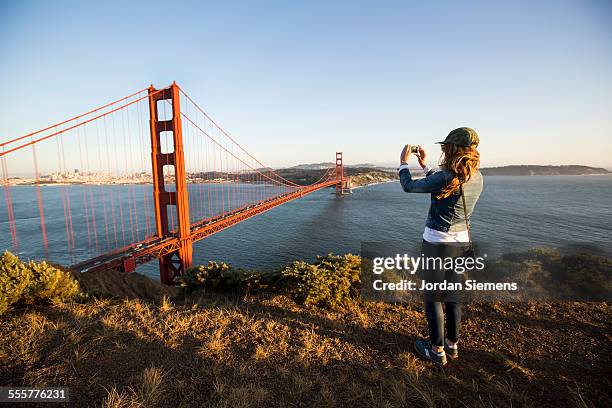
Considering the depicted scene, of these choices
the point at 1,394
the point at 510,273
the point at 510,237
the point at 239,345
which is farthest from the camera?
the point at 510,237

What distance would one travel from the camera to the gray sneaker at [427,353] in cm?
298

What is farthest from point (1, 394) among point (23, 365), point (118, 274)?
point (118, 274)

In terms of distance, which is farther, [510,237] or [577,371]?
[510,237]

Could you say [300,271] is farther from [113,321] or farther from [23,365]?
[23,365]

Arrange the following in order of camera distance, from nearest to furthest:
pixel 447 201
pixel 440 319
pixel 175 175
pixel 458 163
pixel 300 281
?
pixel 458 163, pixel 447 201, pixel 440 319, pixel 300 281, pixel 175 175

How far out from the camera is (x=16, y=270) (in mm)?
4398

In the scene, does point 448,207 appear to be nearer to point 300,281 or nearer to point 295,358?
point 295,358

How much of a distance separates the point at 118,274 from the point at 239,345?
11.8 m

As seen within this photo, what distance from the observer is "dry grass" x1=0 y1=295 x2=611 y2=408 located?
2531 millimetres

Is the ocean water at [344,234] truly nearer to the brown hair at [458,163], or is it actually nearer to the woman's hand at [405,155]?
the woman's hand at [405,155]

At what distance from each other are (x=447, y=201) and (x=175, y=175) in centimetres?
1696

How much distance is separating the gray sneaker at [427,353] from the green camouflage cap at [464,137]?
2.32m

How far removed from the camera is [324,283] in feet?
17.1

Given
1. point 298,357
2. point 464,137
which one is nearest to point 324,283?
point 298,357
